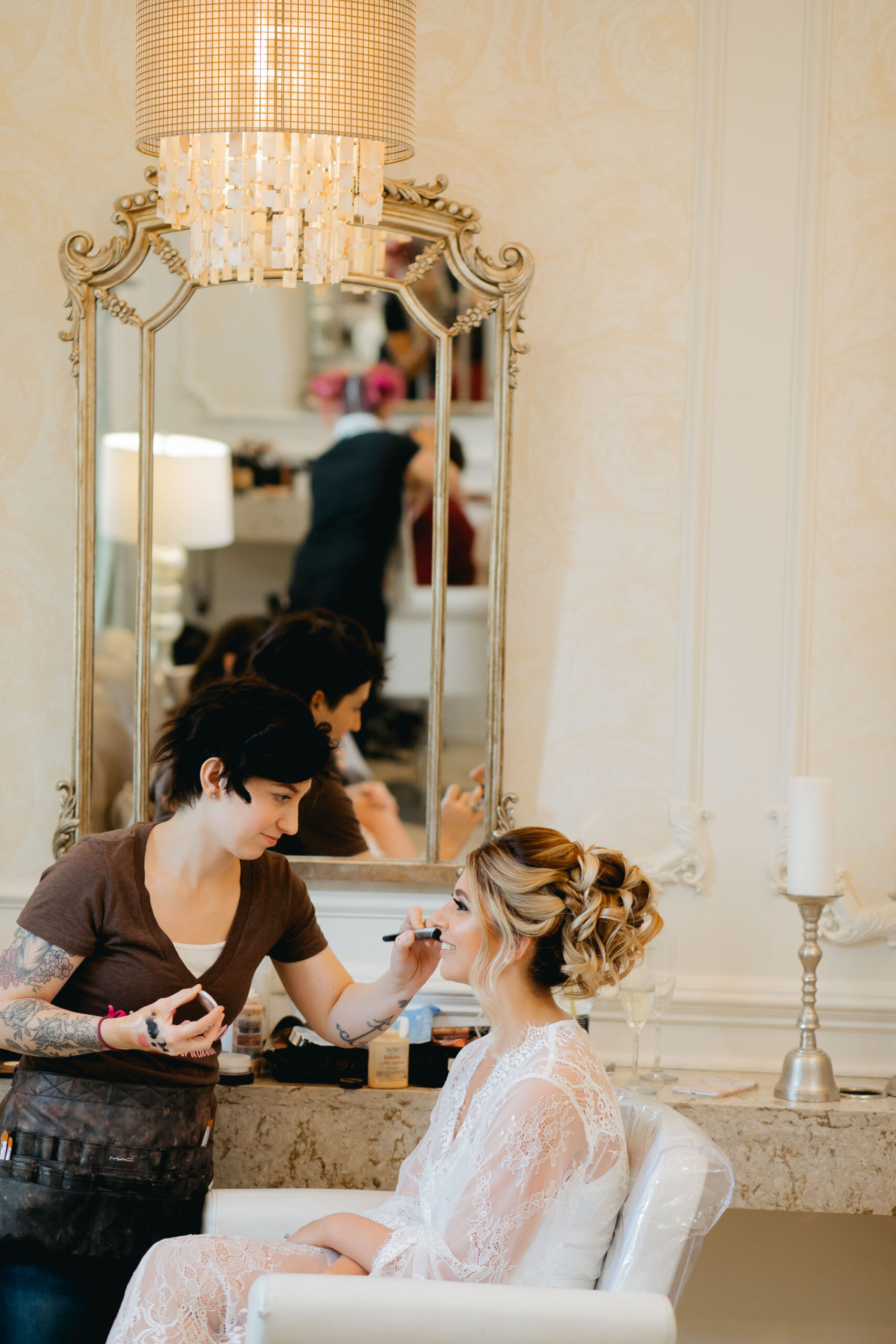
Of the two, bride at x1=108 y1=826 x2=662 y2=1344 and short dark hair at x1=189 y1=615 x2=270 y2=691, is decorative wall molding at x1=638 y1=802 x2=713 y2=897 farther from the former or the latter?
short dark hair at x1=189 y1=615 x2=270 y2=691

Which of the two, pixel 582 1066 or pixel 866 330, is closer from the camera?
pixel 582 1066

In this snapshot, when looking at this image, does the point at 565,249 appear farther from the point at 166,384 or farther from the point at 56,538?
the point at 56,538

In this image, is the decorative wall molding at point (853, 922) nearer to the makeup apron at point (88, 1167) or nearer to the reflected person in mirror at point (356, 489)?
the reflected person in mirror at point (356, 489)

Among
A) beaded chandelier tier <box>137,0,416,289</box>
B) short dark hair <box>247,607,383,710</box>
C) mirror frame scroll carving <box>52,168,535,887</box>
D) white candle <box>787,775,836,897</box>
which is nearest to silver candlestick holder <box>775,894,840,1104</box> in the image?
white candle <box>787,775,836,897</box>

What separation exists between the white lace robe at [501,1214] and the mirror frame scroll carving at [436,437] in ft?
2.75

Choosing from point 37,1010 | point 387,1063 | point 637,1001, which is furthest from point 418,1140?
point 37,1010

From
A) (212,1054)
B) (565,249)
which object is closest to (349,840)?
(212,1054)

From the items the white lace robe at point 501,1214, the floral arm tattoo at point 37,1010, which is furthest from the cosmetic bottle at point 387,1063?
the floral arm tattoo at point 37,1010

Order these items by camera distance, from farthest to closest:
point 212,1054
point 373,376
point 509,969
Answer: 1. point 373,376
2. point 212,1054
3. point 509,969

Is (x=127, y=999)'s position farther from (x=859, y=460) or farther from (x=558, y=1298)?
(x=859, y=460)

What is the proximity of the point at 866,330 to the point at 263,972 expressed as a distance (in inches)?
67.1

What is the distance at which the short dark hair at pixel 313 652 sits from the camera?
8.16 feet

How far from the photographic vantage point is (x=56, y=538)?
257 cm

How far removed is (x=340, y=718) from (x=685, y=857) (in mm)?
724
